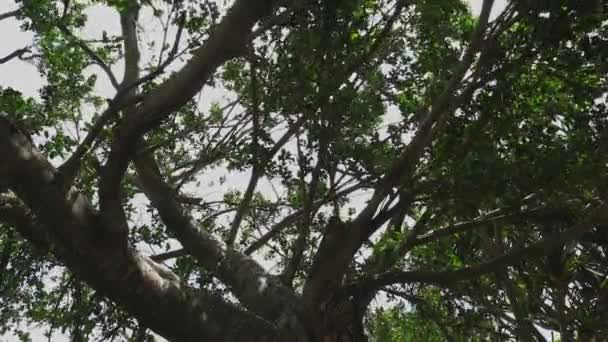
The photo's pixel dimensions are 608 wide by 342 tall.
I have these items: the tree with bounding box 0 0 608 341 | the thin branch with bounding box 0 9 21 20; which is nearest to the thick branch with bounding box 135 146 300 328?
the tree with bounding box 0 0 608 341

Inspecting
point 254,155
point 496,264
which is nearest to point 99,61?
point 254,155

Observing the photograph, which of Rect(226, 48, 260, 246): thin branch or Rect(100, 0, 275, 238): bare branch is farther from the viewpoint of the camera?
Rect(226, 48, 260, 246): thin branch

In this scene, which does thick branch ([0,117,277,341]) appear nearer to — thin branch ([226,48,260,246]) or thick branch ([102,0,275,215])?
thick branch ([102,0,275,215])

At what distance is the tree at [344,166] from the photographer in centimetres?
326

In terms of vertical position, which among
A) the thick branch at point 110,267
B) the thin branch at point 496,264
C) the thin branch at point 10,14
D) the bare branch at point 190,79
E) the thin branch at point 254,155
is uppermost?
Result: the thin branch at point 10,14

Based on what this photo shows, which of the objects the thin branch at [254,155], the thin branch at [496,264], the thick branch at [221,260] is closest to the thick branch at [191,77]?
the thick branch at [221,260]

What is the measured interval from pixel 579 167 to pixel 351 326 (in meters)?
1.80

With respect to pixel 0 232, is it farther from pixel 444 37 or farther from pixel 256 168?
pixel 444 37

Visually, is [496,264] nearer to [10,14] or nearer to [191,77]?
[191,77]

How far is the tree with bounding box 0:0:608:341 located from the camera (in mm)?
3260

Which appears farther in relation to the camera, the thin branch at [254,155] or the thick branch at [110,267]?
the thin branch at [254,155]

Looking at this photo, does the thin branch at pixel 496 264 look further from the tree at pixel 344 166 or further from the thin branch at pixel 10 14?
the thin branch at pixel 10 14

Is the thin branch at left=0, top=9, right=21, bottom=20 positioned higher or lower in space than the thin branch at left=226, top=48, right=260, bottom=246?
higher

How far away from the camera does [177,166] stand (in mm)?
6113
